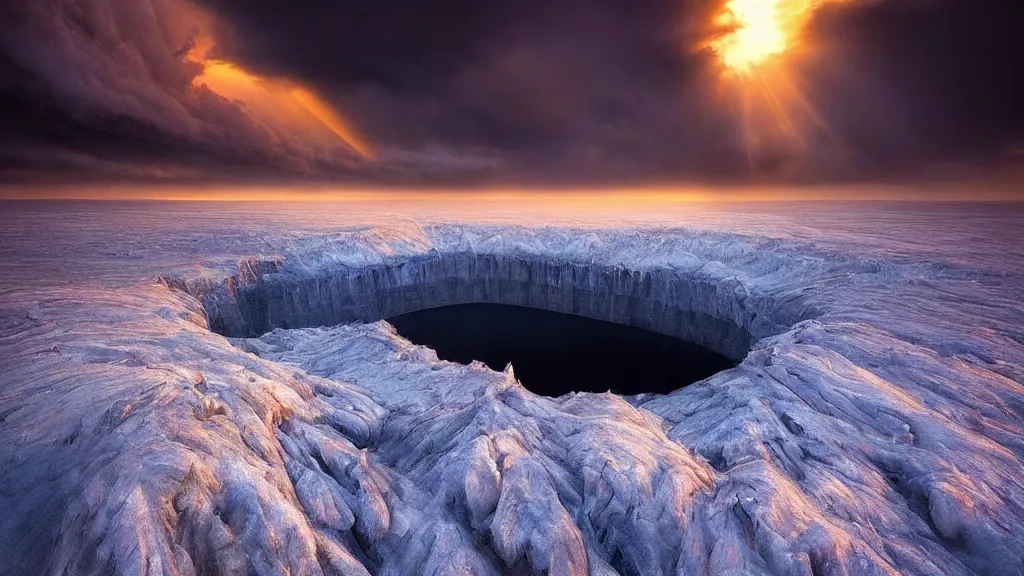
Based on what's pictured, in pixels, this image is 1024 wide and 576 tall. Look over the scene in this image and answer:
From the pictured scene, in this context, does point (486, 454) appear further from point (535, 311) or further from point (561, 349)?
point (535, 311)

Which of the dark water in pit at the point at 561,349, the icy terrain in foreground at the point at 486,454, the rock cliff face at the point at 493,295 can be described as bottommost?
the dark water in pit at the point at 561,349

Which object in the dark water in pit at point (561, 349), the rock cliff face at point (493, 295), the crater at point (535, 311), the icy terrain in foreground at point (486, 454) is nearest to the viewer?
the icy terrain in foreground at point (486, 454)

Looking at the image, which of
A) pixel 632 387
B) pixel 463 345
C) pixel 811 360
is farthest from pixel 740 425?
pixel 463 345

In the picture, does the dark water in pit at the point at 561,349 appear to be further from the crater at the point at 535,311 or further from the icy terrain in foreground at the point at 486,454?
the icy terrain in foreground at the point at 486,454

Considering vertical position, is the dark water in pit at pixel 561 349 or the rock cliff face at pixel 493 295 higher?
the rock cliff face at pixel 493 295

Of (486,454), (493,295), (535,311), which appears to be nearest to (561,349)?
(535,311)

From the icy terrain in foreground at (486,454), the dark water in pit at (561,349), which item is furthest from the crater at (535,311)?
the icy terrain in foreground at (486,454)

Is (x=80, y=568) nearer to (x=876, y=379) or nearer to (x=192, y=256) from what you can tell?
(x=876, y=379)
